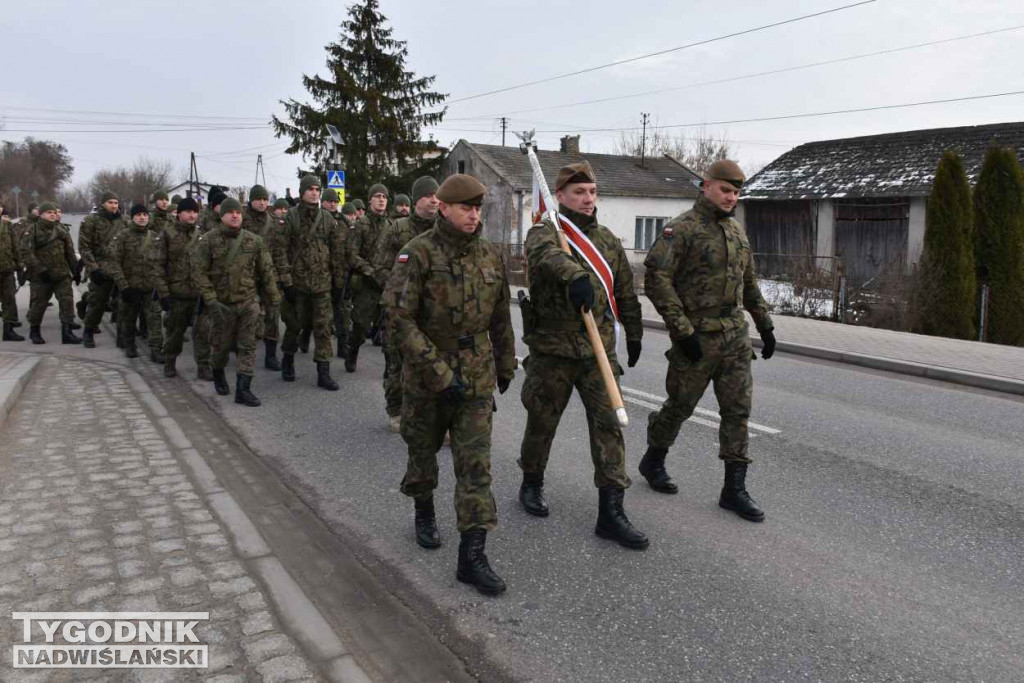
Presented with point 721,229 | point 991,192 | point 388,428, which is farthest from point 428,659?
point 991,192

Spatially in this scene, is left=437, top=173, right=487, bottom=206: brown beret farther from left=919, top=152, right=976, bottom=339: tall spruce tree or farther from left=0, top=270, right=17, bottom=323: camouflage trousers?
left=919, top=152, right=976, bottom=339: tall spruce tree

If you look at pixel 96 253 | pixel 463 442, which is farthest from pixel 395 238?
pixel 96 253

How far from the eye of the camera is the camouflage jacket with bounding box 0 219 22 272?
11.1 meters

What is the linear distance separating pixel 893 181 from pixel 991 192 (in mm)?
9998

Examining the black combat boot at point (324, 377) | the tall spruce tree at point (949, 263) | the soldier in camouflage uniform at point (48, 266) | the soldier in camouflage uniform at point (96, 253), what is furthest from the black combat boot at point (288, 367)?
the tall spruce tree at point (949, 263)

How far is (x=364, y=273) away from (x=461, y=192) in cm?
525

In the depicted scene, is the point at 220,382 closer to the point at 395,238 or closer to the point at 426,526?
the point at 395,238

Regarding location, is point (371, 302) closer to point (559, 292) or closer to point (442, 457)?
point (442, 457)

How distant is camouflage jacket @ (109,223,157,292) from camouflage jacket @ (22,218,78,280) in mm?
1747

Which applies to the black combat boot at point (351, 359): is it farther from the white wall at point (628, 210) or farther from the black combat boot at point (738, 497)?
the white wall at point (628, 210)

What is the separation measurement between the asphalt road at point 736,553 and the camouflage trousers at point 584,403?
433 mm

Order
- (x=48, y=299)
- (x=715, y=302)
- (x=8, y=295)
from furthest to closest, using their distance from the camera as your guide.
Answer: (x=8, y=295)
(x=48, y=299)
(x=715, y=302)

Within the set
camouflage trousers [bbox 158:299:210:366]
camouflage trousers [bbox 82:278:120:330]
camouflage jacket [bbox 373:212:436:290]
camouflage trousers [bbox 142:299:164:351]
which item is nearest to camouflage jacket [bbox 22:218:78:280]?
camouflage trousers [bbox 82:278:120:330]

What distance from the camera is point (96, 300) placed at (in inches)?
433
